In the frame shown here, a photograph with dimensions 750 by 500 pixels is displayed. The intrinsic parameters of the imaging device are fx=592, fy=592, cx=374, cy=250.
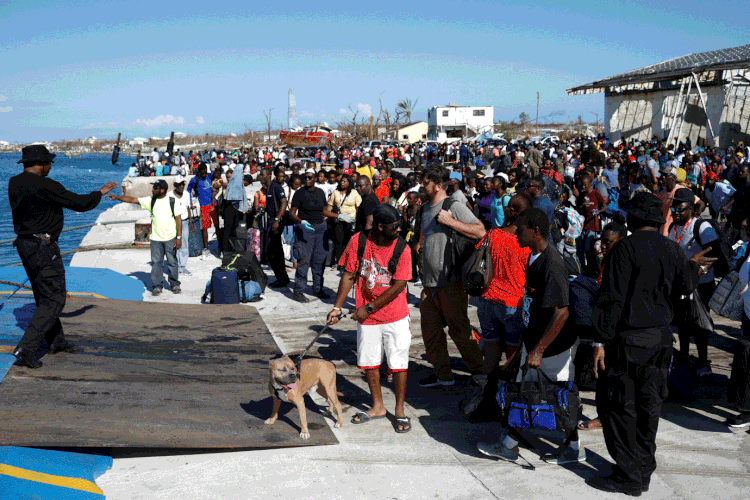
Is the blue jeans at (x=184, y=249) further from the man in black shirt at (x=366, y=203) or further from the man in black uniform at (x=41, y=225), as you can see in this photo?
the man in black uniform at (x=41, y=225)

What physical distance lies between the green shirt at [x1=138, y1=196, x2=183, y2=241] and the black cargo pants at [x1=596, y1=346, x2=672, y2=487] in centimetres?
690

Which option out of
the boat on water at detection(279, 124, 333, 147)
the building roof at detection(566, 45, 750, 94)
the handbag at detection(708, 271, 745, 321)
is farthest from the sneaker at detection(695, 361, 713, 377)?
the boat on water at detection(279, 124, 333, 147)

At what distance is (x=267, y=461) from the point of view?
4.08 metres

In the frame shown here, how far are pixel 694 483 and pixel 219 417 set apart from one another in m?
3.30

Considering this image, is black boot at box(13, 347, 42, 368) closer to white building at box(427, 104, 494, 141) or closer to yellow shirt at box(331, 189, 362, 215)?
yellow shirt at box(331, 189, 362, 215)

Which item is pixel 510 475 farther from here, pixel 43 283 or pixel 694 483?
pixel 43 283

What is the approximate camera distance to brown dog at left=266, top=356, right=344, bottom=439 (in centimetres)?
423

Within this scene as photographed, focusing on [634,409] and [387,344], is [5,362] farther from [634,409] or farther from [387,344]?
[634,409]

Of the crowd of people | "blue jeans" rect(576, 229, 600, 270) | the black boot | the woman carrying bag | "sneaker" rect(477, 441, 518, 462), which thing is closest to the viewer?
the crowd of people

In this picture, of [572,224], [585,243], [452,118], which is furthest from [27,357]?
[452,118]

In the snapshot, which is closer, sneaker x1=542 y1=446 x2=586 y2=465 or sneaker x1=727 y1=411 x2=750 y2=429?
sneaker x1=542 y1=446 x2=586 y2=465

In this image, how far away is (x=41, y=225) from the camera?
203 inches

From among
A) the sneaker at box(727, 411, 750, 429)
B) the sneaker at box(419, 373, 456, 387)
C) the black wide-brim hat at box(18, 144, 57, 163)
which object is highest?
the black wide-brim hat at box(18, 144, 57, 163)

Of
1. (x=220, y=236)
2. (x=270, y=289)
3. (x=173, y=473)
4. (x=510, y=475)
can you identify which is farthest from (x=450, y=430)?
(x=220, y=236)
